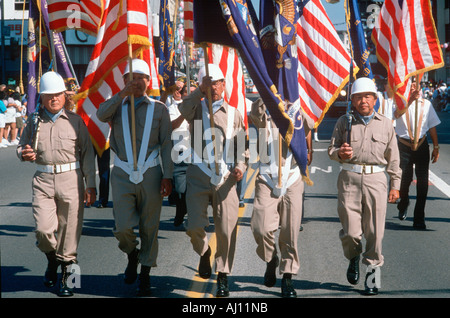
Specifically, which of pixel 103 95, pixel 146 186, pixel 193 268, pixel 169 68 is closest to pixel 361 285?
pixel 193 268

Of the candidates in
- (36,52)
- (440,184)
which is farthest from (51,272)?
(440,184)

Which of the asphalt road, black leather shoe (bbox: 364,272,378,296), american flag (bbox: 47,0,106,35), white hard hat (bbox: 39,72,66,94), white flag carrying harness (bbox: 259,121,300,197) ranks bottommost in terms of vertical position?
the asphalt road

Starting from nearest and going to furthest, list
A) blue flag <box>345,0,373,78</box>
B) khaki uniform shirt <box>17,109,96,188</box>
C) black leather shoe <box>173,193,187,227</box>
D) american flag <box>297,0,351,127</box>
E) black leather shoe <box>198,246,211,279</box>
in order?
1. khaki uniform shirt <box>17,109,96,188</box>
2. black leather shoe <box>198,246,211,279</box>
3. blue flag <box>345,0,373,78</box>
4. american flag <box>297,0,351,127</box>
5. black leather shoe <box>173,193,187,227</box>

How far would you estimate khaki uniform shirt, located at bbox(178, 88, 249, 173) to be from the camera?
6406 mm

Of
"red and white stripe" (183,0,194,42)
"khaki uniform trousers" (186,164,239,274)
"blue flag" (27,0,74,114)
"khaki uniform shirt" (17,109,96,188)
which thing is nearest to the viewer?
"khaki uniform trousers" (186,164,239,274)

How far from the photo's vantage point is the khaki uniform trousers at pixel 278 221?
6.22 m

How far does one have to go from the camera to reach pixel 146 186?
6395mm

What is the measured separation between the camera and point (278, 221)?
20.8ft

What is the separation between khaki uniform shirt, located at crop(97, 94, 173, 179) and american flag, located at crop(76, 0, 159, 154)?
0.95 meters

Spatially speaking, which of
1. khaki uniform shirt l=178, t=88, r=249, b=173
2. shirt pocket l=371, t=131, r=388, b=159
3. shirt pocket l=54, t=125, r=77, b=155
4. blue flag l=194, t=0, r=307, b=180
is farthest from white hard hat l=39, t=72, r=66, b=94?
shirt pocket l=371, t=131, r=388, b=159

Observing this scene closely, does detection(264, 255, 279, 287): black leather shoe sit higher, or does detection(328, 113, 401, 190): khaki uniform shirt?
detection(328, 113, 401, 190): khaki uniform shirt

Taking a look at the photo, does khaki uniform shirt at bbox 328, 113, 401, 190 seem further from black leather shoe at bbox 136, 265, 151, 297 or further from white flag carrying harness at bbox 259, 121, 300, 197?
black leather shoe at bbox 136, 265, 151, 297

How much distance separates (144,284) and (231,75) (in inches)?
115

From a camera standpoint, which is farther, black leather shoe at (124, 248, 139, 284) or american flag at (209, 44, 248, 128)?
american flag at (209, 44, 248, 128)
